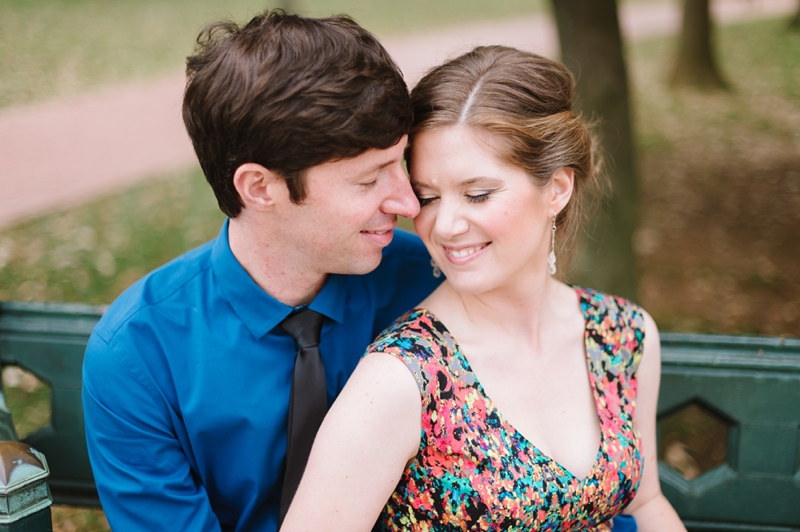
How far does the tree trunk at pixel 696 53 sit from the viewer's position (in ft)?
25.7

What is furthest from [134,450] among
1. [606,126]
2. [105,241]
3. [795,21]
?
[795,21]

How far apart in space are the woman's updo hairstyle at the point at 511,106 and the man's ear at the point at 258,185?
416 millimetres

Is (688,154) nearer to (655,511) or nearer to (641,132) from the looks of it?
(641,132)

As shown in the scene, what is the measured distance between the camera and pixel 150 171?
8984mm

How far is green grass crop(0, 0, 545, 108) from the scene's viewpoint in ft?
25.7

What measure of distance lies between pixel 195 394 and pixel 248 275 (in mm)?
374

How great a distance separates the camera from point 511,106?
2109 millimetres

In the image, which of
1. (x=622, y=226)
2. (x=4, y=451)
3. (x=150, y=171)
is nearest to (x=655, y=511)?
(x=4, y=451)

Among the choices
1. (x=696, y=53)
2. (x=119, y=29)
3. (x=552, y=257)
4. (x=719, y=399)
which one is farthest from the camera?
(x=119, y=29)

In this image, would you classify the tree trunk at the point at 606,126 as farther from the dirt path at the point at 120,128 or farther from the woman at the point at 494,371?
the dirt path at the point at 120,128

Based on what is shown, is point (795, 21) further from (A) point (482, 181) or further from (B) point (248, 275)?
(B) point (248, 275)

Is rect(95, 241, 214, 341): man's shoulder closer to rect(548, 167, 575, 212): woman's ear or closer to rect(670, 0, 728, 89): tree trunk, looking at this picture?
rect(548, 167, 575, 212): woman's ear

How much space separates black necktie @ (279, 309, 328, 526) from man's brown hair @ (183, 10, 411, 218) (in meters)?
0.49

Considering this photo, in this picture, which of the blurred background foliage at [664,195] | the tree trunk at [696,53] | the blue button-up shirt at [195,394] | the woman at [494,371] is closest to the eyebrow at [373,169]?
the woman at [494,371]
